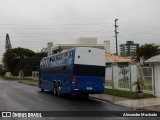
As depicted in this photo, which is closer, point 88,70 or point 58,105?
point 58,105

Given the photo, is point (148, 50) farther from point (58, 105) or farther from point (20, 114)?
point (20, 114)

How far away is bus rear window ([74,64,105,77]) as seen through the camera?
24766 mm

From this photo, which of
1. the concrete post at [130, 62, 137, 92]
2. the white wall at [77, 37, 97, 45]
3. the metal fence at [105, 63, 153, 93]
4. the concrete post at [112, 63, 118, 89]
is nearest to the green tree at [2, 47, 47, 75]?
the white wall at [77, 37, 97, 45]

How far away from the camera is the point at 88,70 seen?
2502cm

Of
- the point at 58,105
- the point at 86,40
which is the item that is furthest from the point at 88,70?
the point at 86,40

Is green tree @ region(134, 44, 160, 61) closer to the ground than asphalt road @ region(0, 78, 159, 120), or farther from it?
farther from it

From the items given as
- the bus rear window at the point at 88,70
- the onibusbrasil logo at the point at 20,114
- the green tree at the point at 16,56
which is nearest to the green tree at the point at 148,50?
the green tree at the point at 16,56

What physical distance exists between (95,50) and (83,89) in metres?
2.80

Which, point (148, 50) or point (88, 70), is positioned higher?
point (148, 50)

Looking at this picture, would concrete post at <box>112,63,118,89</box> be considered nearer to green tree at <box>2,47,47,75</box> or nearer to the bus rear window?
the bus rear window

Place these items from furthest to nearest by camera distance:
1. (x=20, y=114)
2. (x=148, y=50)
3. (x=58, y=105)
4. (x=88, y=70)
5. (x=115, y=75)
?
(x=148, y=50), (x=115, y=75), (x=88, y=70), (x=58, y=105), (x=20, y=114)

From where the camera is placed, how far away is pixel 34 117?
49.0 feet

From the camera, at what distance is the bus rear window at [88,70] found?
81.3 feet

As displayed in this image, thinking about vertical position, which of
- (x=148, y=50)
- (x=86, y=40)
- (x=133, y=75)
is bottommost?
(x=133, y=75)
